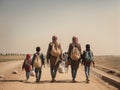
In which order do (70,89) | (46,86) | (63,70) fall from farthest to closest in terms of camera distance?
(63,70) < (46,86) < (70,89)

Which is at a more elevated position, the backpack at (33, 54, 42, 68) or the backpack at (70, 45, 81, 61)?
the backpack at (70, 45, 81, 61)

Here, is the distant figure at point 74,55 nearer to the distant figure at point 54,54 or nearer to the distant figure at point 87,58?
the distant figure at point 87,58

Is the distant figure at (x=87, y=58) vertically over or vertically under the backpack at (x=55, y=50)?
under

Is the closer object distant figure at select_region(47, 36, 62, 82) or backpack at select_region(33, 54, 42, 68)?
backpack at select_region(33, 54, 42, 68)

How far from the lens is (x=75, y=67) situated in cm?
1772

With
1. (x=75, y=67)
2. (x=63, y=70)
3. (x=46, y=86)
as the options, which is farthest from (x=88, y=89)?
(x=63, y=70)

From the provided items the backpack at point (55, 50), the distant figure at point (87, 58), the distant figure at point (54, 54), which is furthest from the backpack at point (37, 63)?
the distant figure at point (87, 58)

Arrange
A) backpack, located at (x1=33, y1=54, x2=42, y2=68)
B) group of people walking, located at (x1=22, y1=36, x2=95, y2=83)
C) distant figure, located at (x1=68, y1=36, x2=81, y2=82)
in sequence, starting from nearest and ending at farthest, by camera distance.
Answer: backpack, located at (x1=33, y1=54, x2=42, y2=68)
group of people walking, located at (x1=22, y1=36, x2=95, y2=83)
distant figure, located at (x1=68, y1=36, x2=81, y2=82)

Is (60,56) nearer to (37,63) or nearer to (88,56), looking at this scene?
(37,63)

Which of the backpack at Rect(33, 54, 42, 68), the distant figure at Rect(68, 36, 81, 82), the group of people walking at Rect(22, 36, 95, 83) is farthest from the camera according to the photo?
the distant figure at Rect(68, 36, 81, 82)

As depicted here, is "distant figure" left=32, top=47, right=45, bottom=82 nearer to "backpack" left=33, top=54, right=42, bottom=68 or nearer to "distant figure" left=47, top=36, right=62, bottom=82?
"backpack" left=33, top=54, right=42, bottom=68

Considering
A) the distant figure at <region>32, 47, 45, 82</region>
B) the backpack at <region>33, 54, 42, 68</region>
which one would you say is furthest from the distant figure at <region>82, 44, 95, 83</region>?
the backpack at <region>33, 54, 42, 68</region>

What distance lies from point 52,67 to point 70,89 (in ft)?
11.6

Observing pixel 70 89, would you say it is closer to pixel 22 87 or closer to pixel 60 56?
pixel 22 87
